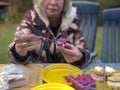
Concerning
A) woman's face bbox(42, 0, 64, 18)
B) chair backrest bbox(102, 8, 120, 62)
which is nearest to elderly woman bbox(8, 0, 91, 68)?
woman's face bbox(42, 0, 64, 18)

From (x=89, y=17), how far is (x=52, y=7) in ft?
4.84

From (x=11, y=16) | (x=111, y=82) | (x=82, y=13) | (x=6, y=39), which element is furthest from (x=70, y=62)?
(x=11, y=16)

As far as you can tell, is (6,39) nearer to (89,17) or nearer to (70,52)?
(89,17)

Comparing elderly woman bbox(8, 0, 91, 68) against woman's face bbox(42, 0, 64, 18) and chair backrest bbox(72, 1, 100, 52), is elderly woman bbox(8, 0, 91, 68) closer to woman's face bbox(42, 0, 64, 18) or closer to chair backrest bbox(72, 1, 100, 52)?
woman's face bbox(42, 0, 64, 18)

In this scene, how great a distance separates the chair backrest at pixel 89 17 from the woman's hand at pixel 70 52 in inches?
60.0

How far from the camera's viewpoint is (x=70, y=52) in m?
1.76

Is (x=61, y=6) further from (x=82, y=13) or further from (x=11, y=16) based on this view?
(x=11, y=16)

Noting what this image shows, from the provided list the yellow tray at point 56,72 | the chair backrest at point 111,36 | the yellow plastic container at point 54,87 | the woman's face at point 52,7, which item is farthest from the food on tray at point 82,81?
the chair backrest at point 111,36

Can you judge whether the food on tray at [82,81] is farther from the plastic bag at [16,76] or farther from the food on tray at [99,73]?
the plastic bag at [16,76]

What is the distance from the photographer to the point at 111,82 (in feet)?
4.73

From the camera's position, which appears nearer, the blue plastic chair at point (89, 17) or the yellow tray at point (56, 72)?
the yellow tray at point (56, 72)

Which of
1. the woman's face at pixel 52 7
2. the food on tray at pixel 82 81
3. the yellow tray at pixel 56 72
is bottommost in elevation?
the yellow tray at pixel 56 72

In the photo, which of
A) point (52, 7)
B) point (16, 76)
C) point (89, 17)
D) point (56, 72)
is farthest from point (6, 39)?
point (16, 76)

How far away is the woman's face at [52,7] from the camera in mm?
2045
